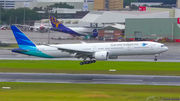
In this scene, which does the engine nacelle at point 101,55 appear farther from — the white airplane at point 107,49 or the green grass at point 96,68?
the green grass at point 96,68

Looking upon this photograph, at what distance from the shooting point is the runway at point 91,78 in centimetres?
3131

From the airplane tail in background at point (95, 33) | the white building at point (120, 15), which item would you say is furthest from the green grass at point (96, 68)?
the white building at point (120, 15)

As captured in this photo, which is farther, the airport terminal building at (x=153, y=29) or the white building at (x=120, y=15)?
the white building at (x=120, y=15)

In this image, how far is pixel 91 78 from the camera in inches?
1329

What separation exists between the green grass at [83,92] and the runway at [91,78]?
1991mm

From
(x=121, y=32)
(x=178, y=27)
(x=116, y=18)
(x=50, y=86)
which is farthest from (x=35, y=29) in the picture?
(x=50, y=86)

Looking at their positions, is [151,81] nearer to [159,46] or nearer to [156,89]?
[156,89]

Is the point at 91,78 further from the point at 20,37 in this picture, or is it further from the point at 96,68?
the point at 20,37

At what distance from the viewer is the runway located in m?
31.3

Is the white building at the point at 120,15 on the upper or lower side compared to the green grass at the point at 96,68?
upper

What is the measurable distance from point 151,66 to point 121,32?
164 feet

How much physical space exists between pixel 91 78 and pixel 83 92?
277 inches

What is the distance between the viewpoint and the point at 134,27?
86562 mm

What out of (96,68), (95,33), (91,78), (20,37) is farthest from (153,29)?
(91,78)
